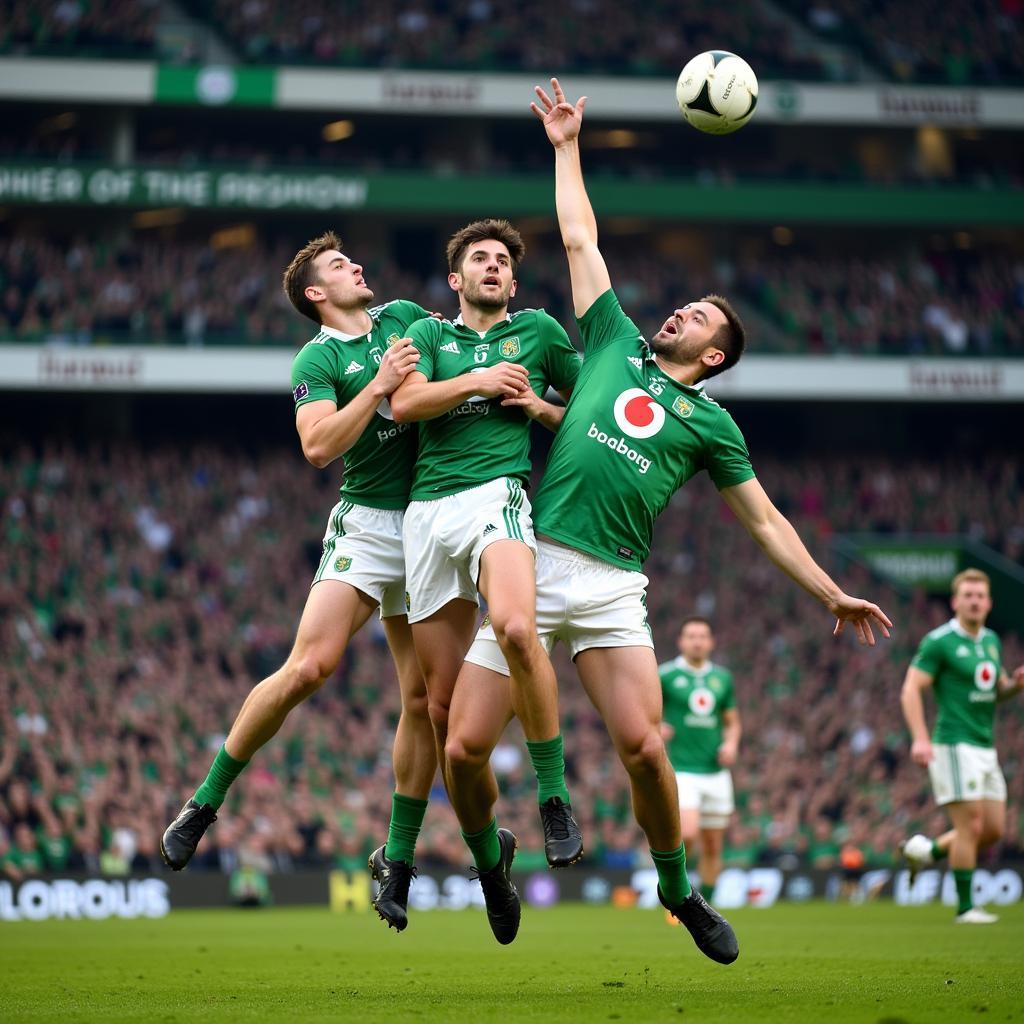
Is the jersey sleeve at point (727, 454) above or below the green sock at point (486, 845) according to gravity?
above

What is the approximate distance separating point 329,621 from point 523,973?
7.96 feet

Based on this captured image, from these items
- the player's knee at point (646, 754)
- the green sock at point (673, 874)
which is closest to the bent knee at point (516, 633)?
the player's knee at point (646, 754)

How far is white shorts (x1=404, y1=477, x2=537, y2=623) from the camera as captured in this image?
857 cm

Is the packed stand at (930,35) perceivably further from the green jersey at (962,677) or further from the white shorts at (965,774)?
the white shorts at (965,774)

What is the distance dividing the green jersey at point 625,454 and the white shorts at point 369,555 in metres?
→ 0.87

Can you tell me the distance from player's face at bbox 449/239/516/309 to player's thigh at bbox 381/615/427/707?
1.86 meters

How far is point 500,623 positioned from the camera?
8.16 metres

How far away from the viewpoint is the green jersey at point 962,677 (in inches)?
567

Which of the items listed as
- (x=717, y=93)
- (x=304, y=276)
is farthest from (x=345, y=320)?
(x=717, y=93)

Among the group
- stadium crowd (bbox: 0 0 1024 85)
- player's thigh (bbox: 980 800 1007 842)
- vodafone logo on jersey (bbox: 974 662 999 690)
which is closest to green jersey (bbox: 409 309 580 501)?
vodafone logo on jersey (bbox: 974 662 999 690)

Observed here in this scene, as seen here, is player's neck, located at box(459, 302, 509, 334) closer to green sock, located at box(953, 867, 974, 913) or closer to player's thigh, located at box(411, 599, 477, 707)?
player's thigh, located at box(411, 599, 477, 707)

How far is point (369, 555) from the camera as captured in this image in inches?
364

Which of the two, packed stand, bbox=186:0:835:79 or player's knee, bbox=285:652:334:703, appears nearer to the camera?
player's knee, bbox=285:652:334:703

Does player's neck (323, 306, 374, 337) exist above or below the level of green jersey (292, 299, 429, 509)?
above
